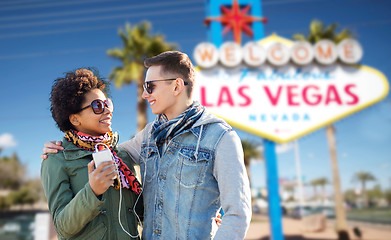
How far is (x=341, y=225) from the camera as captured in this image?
2312 centimetres

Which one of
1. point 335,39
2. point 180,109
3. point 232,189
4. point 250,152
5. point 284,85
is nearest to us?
point 232,189

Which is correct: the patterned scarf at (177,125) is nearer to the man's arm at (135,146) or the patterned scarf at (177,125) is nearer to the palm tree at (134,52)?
the man's arm at (135,146)

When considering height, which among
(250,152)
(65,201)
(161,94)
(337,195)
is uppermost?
(161,94)

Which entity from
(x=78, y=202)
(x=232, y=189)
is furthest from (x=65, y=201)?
(x=232, y=189)

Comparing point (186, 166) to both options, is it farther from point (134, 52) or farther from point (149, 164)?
point (134, 52)

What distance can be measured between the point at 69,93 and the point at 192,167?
1.02 metres

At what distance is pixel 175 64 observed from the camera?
2.31 meters

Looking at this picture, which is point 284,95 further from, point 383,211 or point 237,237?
point 383,211

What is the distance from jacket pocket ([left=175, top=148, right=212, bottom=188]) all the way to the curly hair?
2.80ft

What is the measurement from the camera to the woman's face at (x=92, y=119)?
2.39 m

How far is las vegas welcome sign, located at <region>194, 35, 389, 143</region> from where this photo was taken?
1007cm

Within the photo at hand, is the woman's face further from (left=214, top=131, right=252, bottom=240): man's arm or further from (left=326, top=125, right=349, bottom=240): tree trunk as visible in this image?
(left=326, top=125, right=349, bottom=240): tree trunk

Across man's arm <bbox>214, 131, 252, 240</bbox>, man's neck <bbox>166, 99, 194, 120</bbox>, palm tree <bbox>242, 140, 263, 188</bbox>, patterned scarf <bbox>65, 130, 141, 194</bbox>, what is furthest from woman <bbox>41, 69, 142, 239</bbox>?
palm tree <bbox>242, 140, 263, 188</bbox>

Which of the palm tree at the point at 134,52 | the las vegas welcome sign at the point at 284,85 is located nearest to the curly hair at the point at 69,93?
the las vegas welcome sign at the point at 284,85
